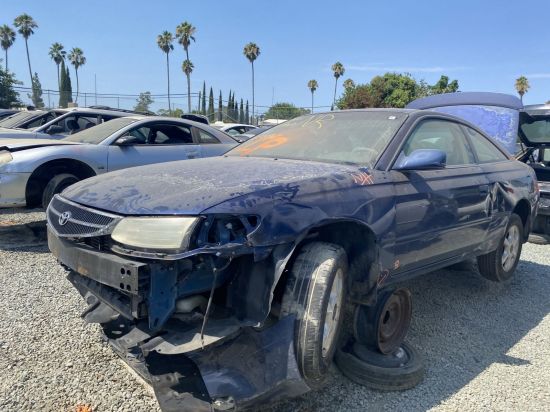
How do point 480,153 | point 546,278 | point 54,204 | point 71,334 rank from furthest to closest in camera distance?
point 546,278 < point 480,153 < point 71,334 < point 54,204

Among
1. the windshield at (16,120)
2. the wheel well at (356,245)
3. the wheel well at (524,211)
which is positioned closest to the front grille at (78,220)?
the wheel well at (356,245)

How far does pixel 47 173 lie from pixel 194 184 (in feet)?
13.6

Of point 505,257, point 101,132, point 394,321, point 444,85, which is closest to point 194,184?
point 394,321

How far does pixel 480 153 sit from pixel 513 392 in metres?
2.29

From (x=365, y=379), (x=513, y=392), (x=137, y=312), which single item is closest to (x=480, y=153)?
(x=513, y=392)

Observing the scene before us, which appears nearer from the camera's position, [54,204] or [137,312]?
[137,312]

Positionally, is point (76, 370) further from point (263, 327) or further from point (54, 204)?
point (263, 327)

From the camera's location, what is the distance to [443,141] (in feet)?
13.1

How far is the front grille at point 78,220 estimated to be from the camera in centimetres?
239

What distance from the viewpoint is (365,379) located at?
2.86 m

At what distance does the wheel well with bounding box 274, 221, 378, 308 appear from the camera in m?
2.87

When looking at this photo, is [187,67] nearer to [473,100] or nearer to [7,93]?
[7,93]

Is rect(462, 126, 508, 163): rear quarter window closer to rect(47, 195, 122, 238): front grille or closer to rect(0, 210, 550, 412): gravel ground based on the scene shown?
rect(0, 210, 550, 412): gravel ground

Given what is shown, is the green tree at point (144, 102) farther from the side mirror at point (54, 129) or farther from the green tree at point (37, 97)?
the side mirror at point (54, 129)
